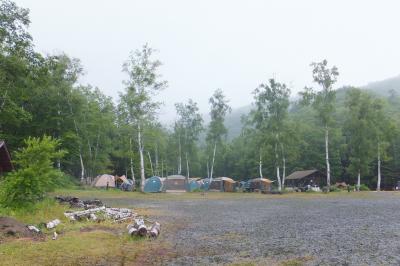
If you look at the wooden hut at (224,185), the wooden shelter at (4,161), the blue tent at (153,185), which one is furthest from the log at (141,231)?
the wooden hut at (224,185)

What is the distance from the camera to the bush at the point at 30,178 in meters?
16.7

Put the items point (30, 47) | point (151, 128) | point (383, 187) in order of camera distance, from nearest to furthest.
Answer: point (30, 47)
point (151, 128)
point (383, 187)

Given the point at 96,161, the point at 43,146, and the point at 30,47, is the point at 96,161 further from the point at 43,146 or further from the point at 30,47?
the point at 43,146

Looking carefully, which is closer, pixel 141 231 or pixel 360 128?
pixel 141 231

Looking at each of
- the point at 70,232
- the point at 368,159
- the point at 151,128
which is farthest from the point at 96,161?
the point at 70,232

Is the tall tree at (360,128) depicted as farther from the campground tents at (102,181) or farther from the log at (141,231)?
the log at (141,231)

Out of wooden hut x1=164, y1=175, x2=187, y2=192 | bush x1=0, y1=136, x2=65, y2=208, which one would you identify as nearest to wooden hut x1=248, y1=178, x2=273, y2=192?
wooden hut x1=164, y1=175, x2=187, y2=192

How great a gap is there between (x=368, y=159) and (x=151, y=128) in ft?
108

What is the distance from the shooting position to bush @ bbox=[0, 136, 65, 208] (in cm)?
1667

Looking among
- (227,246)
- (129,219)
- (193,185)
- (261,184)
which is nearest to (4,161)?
(129,219)

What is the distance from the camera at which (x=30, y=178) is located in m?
16.9

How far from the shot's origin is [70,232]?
13.5 metres

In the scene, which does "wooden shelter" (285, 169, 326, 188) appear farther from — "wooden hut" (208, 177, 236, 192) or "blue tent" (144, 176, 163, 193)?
"blue tent" (144, 176, 163, 193)

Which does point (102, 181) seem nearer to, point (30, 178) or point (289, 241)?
point (30, 178)
